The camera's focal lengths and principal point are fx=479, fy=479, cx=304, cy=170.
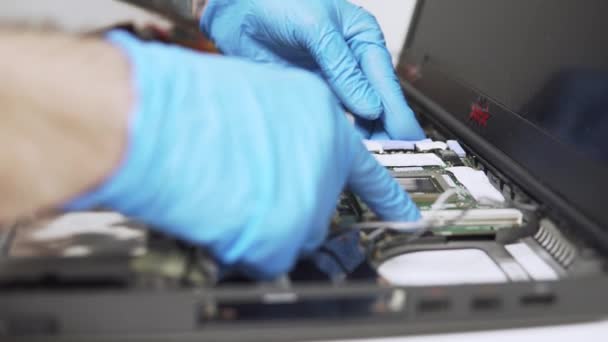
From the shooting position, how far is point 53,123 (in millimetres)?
459

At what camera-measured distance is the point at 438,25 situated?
138 centimetres

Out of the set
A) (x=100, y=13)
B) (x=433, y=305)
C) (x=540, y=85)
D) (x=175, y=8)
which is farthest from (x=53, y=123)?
(x=100, y=13)

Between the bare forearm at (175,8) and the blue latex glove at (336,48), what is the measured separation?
49 centimetres

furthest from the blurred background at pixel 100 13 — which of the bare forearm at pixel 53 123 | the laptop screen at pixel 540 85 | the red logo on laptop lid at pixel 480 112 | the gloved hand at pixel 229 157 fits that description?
the bare forearm at pixel 53 123

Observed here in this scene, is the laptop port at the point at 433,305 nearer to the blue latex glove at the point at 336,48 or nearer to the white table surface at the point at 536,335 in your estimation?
the white table surface at the point at 536,335

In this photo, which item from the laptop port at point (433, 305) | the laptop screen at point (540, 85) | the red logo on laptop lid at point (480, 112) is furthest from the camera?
the red logo on laptop lid at point (480, 112)

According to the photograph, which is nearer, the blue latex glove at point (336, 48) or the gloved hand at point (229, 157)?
the gloved hand at point (229, 157)

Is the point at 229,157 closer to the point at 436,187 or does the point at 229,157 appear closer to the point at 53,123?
the point at 53,123

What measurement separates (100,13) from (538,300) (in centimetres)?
190

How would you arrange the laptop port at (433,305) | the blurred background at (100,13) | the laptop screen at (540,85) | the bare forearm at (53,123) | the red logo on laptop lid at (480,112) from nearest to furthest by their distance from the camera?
1. the bare forearm at (53,123)
2. the laptop port at (433,305)
3. the laptop screen at (540,85)
4. the red logo on laptop lid at (480,112)
5. the blurred background at (100,13)

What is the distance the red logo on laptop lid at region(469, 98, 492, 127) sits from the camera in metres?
1.06

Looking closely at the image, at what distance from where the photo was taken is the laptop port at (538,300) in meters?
0.65

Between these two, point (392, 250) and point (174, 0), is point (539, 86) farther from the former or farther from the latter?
point (174, 0)

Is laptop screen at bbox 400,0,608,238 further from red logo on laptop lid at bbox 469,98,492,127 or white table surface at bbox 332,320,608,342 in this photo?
white table surface at bbox 332,320,608,342
